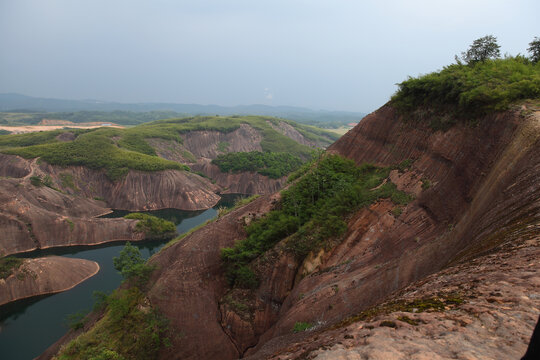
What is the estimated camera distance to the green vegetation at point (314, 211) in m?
18.8

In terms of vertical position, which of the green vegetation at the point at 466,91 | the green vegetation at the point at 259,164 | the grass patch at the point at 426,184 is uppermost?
the green vegetation at the point at 466,91

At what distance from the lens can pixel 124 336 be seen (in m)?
18.8

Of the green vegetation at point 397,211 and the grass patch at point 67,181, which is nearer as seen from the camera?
the green vegetation at point 397,211

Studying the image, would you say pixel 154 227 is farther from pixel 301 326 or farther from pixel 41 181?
pixel 301 326

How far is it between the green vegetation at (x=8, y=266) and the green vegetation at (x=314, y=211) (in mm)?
25658

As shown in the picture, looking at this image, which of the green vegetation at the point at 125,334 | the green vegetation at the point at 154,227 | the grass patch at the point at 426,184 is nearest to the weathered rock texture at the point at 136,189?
the green vegetation at the point at 154,227

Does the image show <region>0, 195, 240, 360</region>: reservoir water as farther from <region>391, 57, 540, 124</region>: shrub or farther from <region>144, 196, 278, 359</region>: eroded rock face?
<region>391, 57, 540, 124</region>: shrub

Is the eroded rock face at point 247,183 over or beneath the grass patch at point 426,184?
beneath

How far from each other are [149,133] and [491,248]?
101281 millimetres

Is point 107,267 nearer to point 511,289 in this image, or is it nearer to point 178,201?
point 178,201

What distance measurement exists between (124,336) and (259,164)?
200ft

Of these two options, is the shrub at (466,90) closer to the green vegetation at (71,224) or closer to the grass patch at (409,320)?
the grass patch at (409,320)

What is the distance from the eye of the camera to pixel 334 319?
1419 centimetres

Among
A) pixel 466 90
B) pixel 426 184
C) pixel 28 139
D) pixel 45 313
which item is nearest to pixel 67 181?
pixel 28 139
